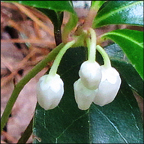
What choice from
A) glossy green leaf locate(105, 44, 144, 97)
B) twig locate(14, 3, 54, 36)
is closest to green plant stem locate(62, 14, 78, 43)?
glossy green leaf locate(105, 44, 144, 97)

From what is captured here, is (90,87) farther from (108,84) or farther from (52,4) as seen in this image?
(52,4)

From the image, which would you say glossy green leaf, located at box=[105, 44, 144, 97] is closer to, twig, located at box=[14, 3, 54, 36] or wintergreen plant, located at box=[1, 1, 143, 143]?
wintergreen plant, located at box=[1, 1, 143, 143]

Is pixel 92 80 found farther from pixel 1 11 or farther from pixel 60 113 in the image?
pixel 1 11

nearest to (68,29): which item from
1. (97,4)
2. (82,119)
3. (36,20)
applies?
(97,4)

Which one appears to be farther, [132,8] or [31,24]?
[31,24]

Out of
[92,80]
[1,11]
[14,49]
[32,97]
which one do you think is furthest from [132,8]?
[1,11]
